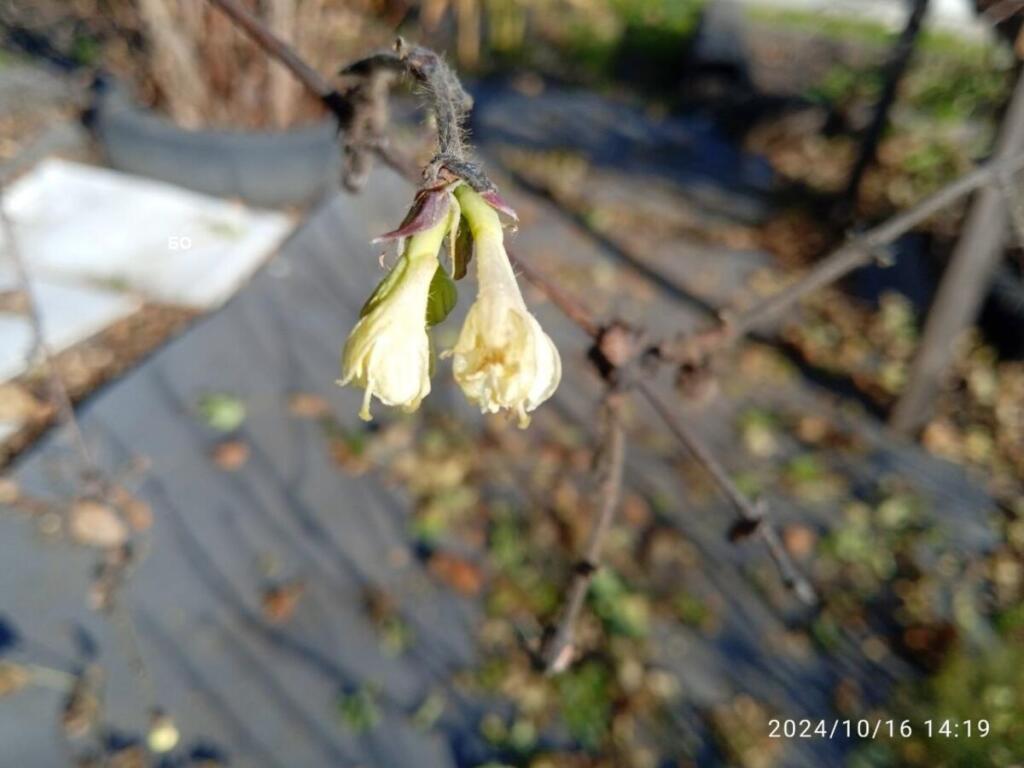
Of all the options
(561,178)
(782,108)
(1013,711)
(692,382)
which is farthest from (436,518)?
(782,108)

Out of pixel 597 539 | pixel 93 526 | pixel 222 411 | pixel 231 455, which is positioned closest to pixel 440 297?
pixel 597 539

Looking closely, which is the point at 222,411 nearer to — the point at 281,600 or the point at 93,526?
the point at 93,526

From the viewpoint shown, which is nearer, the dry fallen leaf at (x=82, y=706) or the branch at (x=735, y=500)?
the branch at (x=735, y=500)

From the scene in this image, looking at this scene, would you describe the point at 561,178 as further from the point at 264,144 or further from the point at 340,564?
the point at 340,564

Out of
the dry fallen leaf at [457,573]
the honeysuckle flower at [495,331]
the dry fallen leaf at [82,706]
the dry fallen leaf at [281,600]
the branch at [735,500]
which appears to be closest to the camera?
the honeysuckle flower at [495,331]

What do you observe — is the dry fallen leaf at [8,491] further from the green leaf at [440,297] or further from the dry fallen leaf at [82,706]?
the green leaf at [440,297]

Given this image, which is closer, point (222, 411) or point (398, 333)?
point (398, 333)

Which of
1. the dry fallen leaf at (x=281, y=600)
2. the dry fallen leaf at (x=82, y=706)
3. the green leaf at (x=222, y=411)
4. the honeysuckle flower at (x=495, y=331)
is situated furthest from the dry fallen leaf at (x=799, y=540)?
the honeysuckle flower at (x=495, y=331)
